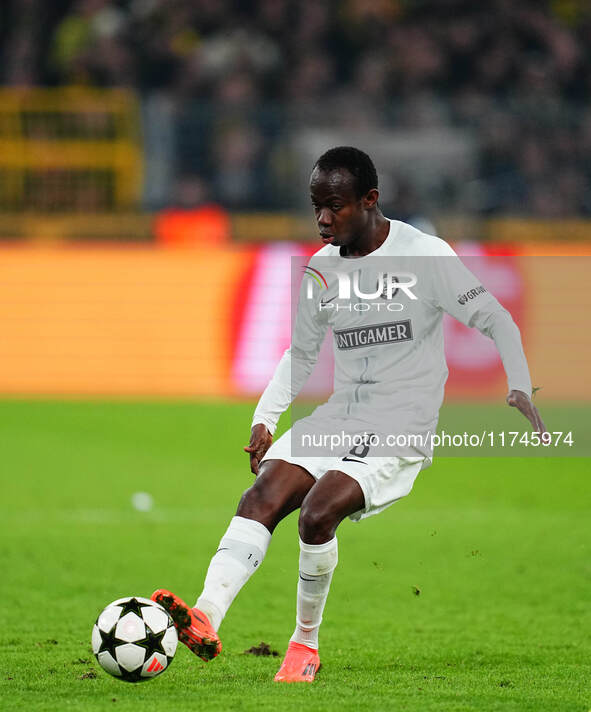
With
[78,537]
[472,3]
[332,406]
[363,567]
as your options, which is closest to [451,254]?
[332,406]

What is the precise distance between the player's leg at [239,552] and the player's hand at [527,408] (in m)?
0.81

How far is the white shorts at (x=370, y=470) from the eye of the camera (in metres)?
4.51

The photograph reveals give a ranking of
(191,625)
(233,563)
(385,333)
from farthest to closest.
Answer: (385,333), (233,563), (191,625)

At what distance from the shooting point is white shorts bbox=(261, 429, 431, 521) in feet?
14.8

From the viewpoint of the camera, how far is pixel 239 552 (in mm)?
4461

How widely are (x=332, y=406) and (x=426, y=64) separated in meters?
17.0

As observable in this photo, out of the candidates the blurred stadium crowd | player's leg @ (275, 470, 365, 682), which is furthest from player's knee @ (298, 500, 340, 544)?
the blurred stadium crowd

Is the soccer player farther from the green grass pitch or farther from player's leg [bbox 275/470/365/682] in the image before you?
the green grass pitch

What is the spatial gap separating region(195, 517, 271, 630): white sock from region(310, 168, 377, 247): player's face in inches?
41.8

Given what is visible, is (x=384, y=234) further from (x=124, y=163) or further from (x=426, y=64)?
(x=426, y=64)

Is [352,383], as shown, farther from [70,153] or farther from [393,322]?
[70,153]

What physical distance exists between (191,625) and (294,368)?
115cm

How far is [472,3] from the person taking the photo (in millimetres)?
21859

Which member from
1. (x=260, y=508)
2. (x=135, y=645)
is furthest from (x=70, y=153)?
(x=135, y=645)
